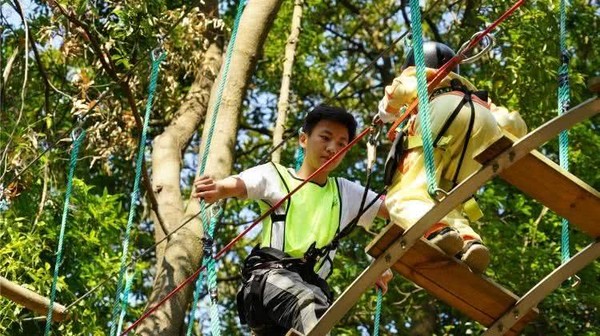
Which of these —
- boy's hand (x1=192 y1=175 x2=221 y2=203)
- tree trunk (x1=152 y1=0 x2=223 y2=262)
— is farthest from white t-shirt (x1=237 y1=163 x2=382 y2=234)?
tree trunk (x1=152 y1=0 x2=223 y2=262)

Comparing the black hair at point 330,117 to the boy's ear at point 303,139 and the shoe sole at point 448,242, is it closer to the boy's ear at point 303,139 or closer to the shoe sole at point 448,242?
the boy's ear at point 303,139

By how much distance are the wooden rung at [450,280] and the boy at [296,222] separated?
452mm

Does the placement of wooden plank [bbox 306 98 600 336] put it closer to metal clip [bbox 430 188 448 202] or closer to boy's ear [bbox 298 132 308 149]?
metal clip [bbox 430 188 448 202]

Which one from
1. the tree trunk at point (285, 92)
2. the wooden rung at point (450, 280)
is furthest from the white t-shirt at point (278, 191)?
the tree trunk at point (285, 92)

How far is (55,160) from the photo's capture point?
27.6ft

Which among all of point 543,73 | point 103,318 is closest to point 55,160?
point 103,318

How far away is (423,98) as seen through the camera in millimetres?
4566

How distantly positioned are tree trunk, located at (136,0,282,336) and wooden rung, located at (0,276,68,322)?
586 mm

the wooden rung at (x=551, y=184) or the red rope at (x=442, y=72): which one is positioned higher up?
the red rope at (x=442, y=72)

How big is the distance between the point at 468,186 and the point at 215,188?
1.06m

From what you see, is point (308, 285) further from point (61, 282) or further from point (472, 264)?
point (61, 282)

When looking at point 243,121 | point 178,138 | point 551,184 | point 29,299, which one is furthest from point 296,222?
point 243,121

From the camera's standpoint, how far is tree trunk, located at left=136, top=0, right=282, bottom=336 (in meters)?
6.89

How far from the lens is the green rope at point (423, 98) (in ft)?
14.7
